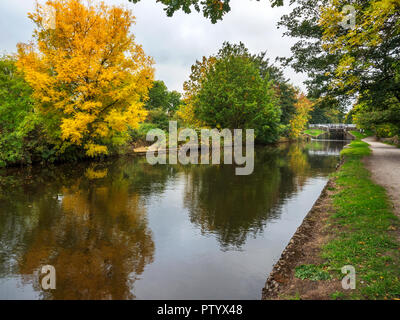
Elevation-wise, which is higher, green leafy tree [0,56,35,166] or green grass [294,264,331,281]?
green leafy tree [0,56,35,166]

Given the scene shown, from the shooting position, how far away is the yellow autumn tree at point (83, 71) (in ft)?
52.9

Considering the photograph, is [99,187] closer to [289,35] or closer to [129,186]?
[129,186]

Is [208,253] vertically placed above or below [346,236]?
below

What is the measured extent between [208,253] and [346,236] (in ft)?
9.98

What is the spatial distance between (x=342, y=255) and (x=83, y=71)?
17018 millimetres

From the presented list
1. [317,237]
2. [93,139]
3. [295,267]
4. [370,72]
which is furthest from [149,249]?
[93,139]

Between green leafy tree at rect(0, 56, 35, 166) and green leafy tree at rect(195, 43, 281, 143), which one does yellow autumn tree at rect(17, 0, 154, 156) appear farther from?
green leafy tree at rect(195, 43, 281, 143)

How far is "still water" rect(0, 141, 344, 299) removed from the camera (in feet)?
14.7

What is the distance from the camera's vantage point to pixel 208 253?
5.75 metres

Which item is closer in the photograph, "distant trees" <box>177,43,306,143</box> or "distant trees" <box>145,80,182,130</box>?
"distant trees" <box>177,43,306,143</box>

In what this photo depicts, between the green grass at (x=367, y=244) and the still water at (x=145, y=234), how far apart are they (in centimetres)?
127

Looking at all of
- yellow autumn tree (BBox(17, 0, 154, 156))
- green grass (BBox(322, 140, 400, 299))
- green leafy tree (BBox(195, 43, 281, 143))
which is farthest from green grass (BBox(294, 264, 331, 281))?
green leafy tree (BBox(195, 43, 281, 143))

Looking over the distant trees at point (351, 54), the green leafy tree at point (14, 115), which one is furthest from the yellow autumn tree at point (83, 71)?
the distant trees at point (351, 54)

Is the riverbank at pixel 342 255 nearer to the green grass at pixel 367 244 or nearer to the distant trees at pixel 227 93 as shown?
the green grass at pixel 367 244
